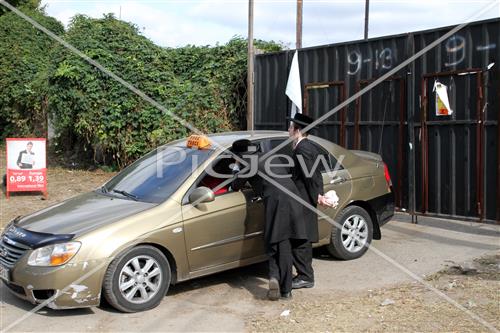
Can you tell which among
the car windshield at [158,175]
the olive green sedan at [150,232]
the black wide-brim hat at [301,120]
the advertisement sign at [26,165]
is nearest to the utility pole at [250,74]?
the advertisement sign at [26,165]

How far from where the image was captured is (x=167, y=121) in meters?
13.2

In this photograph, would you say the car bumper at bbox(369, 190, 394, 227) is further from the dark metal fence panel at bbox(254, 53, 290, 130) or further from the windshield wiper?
the dark metal fence panel at bbox(254, 53, 290, 130)

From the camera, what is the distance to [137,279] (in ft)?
17.2

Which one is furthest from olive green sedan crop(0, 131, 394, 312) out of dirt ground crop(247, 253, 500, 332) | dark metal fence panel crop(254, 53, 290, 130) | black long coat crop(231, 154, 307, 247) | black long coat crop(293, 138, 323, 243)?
dark metal fence panel crop(254, 53, 290, 130)

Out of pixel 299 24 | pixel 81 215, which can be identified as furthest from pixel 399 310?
pixel 299 24

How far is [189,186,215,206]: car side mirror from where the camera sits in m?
5.54

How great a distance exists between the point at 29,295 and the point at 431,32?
701cm

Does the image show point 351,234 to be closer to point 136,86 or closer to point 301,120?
point 301,120

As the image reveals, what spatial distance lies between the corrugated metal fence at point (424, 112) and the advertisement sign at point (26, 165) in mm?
5359

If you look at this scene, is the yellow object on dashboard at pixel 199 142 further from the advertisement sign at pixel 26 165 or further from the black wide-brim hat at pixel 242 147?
the advertisement sign at pixel 26 165

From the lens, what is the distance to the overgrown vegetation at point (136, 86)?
1329 cm

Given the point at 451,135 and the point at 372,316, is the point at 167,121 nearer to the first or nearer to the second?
the point at 451,135

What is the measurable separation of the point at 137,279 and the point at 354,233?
116 inches

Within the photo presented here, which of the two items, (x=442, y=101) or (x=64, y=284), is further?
(x=442, y=101)
